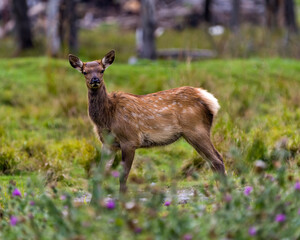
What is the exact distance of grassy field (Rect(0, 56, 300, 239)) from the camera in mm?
4059

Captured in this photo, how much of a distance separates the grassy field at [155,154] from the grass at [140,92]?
0.07 ft

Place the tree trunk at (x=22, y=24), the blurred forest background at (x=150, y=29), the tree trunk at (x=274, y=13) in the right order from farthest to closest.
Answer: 1. the tree trunk at (x=274, y=13)
2. the tree trunk at (x=22, y=24)
3. the blurred forest background at (x=150, y=29)

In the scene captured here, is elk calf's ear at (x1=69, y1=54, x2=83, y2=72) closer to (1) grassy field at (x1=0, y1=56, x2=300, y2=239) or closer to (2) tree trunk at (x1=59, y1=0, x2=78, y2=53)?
(1) grassy field at (x1=0, y1=56, x2=300, y2=239)

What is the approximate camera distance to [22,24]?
20531 mm

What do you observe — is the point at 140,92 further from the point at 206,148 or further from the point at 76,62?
the point at 206,148

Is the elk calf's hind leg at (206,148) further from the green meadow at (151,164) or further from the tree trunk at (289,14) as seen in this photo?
the tree trunk at (289,14)

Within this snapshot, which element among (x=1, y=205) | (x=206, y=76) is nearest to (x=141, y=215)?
(x=1, y=205)

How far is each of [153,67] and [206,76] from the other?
233 cm

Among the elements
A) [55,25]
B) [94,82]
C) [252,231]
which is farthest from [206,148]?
[55,25]

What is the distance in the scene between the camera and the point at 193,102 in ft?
24.4

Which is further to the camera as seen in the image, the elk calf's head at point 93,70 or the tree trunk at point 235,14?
the tree trunk at point 235,14

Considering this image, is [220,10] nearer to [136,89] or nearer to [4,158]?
[136,89]

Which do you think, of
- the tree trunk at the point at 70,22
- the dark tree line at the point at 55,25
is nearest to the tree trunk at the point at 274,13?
the tree trunk at the point at 70,22

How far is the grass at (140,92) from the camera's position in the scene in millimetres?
8617
